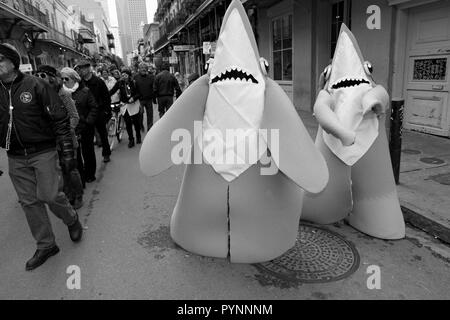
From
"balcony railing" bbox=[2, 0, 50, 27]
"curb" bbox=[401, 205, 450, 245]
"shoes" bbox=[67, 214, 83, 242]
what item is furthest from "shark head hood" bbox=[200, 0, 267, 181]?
"balcony railing" bbox=[2, 0, 50, 27]

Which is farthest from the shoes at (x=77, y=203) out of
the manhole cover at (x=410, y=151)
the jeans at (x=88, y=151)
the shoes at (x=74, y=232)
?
the manhole cover at (x=410, y=151)

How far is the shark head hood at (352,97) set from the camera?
316 centimetres

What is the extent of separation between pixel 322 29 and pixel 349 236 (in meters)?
7.52

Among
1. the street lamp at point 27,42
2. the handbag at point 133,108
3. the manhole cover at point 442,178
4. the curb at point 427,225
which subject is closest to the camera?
the curb at point 427,225

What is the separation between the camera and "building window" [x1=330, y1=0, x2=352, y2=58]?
8.62 meters

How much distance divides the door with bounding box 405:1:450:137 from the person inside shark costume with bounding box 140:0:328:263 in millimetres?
5214

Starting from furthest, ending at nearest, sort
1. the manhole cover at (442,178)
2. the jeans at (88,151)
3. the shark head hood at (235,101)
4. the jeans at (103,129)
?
the jeans at (103,129) < the jeans at (88,151) < the manhole cover at (442,178) < the shark head hood at (235,101)

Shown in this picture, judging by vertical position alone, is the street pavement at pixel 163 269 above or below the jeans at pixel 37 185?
below

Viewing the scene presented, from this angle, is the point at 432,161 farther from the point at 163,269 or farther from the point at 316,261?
the point at 163,269

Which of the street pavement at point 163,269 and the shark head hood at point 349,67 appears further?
the shark head hood at point 349,67

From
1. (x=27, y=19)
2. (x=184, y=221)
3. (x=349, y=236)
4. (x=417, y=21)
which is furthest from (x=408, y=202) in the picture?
(x=27, y=19)

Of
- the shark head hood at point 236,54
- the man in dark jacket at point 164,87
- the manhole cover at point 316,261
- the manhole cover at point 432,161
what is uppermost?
the shark head hood at point 236,54

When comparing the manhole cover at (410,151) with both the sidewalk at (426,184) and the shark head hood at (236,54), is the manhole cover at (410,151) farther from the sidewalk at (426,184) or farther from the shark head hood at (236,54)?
the shark head hood at (236,54)

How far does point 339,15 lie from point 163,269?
8.26m
